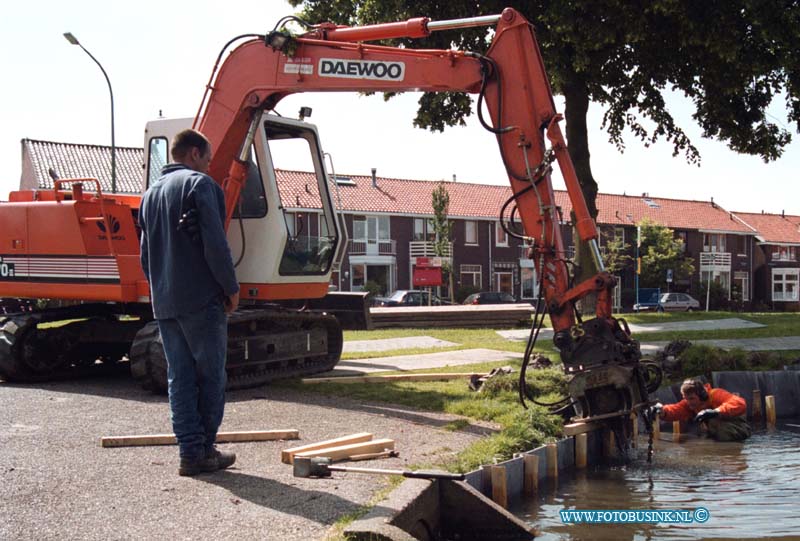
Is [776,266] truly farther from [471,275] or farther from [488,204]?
[471,275]

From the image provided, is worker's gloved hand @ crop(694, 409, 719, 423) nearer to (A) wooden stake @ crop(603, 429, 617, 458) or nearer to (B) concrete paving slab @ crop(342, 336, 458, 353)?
(A) wooden stake @ crop(603, 429, 617, 458)

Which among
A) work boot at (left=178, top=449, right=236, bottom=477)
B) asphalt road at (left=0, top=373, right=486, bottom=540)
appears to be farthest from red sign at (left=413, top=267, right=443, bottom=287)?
work boot at (left=178, top=449, right=236, bottom=477)

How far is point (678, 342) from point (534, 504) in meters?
7.26

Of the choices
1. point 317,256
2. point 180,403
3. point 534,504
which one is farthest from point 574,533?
point 317,256

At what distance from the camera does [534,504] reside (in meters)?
6.54

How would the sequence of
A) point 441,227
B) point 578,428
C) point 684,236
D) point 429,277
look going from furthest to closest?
point 684,236 < point 441,227 < point 429,277 < point 578,428

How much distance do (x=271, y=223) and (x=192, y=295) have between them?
511 cm

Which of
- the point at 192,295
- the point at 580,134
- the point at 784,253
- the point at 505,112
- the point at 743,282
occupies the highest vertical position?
the point at 580,134

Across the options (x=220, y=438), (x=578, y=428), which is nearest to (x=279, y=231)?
(x=220, y=438)

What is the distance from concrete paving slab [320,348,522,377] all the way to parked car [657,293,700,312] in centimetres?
4692

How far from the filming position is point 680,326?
21.4 m

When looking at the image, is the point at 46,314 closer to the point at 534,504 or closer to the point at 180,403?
the point at 180,403

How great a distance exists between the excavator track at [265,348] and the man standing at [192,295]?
3843mm

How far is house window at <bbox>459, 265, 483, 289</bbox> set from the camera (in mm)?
58906
